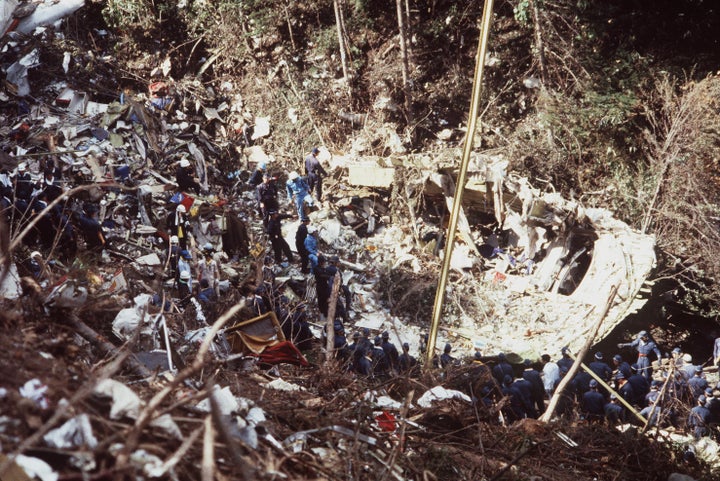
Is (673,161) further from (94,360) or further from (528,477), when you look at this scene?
(94,360)

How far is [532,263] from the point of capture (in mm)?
10516

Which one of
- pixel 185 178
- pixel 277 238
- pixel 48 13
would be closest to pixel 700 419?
pixel 277 238

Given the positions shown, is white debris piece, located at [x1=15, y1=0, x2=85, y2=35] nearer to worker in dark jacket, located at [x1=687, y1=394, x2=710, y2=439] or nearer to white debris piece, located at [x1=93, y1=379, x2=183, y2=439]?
white debris piece, located at [x1=93, y1=379, x2=183, y2=439]

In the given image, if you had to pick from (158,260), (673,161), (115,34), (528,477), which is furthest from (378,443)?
(115,34)

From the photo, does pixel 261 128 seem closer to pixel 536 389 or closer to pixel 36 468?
pixel 536 389

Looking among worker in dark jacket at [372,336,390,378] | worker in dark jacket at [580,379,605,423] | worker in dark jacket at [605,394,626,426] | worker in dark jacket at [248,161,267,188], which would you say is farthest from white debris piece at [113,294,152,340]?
worker in dark jacket at [248,161,267,188]

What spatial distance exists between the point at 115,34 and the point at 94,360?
46.1 feet

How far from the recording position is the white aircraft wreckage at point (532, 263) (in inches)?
344

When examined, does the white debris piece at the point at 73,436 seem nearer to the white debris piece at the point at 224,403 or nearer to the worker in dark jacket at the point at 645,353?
the white debris piece at the point at 224,403

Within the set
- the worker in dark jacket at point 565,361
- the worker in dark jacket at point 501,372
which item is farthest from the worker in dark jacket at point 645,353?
the worker in dark jacket at point 501,372

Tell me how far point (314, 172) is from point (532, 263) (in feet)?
14.6

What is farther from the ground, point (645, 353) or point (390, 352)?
A: point (390, 352)

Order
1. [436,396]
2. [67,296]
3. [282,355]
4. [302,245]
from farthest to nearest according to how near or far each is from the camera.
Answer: [302,245], [282,355], [436,396], [67,296]

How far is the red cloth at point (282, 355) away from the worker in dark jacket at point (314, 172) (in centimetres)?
561
